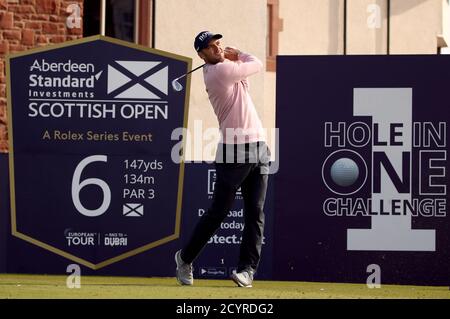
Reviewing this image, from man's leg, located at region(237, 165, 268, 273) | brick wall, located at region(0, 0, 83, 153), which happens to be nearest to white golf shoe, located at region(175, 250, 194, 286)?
man's leg, located at region(237, 165, 268, 273)

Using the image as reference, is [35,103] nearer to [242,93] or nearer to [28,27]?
[242,93]

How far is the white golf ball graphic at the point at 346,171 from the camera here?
12078 mm

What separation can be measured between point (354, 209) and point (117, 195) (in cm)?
204

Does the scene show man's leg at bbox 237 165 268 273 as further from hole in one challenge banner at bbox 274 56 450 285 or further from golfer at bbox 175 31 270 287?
hole in one challenge banner at bbox 274 56 450 285

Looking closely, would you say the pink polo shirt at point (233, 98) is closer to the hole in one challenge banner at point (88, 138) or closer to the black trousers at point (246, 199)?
the black trousers at point (246, 199)

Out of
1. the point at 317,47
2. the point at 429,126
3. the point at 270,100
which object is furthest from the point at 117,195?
the point at 317,47

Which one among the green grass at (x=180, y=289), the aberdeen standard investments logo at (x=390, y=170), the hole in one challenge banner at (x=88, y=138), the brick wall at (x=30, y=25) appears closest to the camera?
the green grass at (x=180, y=289)

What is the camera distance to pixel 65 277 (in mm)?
12617

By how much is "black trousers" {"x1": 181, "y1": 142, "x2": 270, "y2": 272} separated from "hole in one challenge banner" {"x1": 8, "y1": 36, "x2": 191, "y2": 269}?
1880 mm

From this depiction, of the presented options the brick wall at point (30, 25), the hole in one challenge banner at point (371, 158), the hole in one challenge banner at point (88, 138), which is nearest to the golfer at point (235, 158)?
the hole in one challenge banner at point (371, 158)

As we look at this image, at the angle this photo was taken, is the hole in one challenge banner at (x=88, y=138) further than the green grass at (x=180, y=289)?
Yes

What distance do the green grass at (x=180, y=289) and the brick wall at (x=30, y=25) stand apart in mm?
10449

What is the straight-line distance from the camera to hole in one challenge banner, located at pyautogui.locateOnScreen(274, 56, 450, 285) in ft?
39.4

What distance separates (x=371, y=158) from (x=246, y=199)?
4.67 feet
